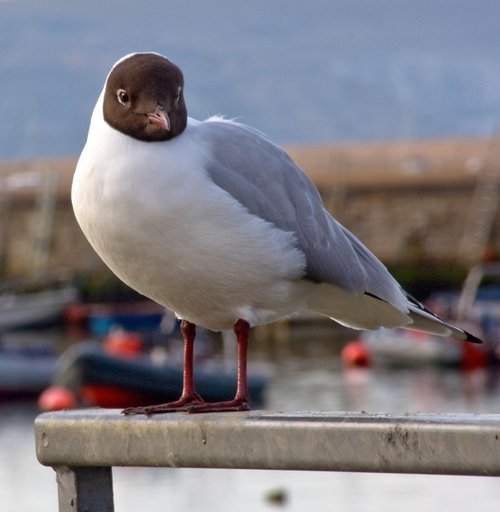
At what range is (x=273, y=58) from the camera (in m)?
192

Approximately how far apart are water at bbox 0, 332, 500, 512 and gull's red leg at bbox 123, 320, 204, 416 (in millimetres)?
11892

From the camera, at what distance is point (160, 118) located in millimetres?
3031

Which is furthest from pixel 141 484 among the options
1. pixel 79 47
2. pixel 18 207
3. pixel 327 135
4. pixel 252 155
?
pixel 79 47

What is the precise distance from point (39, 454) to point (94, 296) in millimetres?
36300

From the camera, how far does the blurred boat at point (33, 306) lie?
35.9 meters

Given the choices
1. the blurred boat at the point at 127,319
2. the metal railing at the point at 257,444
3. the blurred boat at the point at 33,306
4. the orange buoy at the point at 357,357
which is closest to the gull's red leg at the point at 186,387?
the metal railing at the point at 257,444

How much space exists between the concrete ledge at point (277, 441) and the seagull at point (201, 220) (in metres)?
0.26

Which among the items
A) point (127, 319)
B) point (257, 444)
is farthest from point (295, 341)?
point (257, 444)

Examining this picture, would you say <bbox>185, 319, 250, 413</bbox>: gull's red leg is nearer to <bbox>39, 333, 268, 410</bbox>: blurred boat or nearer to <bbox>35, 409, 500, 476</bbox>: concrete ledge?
<bbox>35, 409, 500, 476</bbox>: concrete ledge

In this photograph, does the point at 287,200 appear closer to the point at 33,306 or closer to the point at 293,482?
the point at 293,482

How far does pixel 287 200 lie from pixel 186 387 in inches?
17.2

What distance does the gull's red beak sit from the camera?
3028 mm

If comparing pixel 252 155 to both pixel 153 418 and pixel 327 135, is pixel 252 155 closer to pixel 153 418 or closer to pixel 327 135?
pixel 153 418

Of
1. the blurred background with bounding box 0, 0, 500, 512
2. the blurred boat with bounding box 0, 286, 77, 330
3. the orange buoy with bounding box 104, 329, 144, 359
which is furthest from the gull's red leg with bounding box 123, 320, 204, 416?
the blurred boat with bounding box 0, 286, 77, 330
